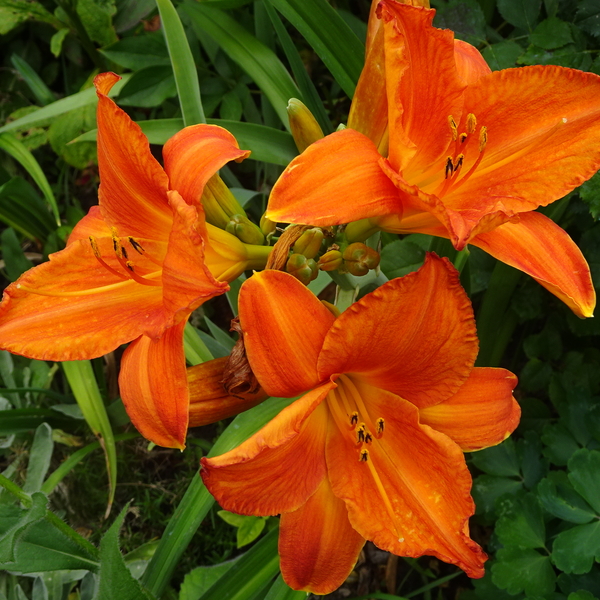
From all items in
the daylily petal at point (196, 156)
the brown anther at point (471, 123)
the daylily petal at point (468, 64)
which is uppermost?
the daylily petal at point (196, 156)

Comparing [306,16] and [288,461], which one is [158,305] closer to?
[288,461]

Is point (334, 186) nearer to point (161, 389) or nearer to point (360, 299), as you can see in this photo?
point (360, 299)

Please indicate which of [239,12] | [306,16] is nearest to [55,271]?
[306,16]

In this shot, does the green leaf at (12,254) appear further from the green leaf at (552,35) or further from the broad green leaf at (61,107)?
the green leaf at (552,35)

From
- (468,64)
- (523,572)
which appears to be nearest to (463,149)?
(468,64)

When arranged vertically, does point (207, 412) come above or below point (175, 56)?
below

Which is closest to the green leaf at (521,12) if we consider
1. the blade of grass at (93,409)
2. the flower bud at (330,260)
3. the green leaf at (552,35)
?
the green leaf at (552,35)

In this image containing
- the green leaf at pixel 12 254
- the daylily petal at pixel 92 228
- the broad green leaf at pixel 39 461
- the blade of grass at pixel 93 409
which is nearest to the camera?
the daylily petal at pixel 92 228

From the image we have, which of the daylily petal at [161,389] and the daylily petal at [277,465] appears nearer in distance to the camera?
the daylily petal at [277,465]
